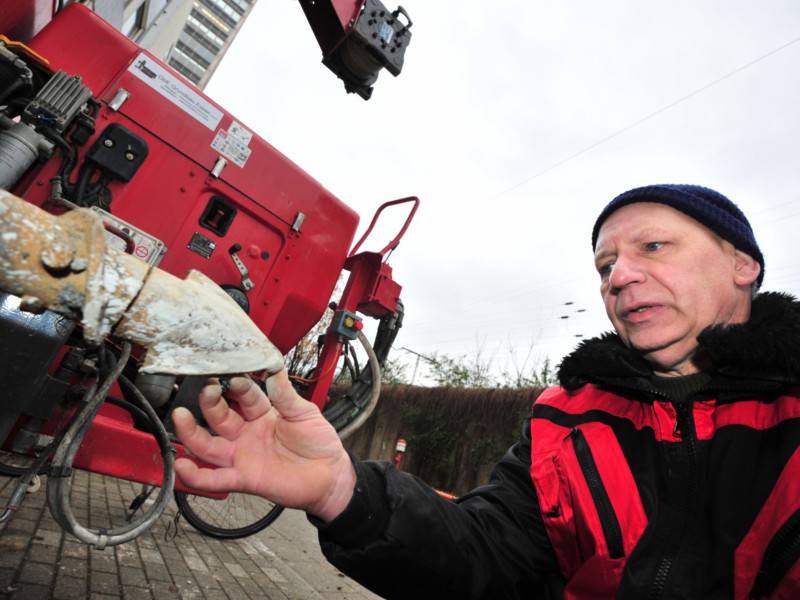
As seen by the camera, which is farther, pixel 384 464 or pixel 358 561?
pixel 384 464

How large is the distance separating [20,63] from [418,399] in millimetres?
9745

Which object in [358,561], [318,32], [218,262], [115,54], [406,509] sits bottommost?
[358,561]

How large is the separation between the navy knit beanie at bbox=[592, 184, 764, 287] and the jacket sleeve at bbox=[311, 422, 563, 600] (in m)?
1.23

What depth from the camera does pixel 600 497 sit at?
4.53ft

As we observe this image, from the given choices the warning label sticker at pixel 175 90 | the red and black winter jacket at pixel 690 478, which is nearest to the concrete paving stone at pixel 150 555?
the red and black winter jacket at pixel 690 478

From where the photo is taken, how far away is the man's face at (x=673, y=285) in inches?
57.8

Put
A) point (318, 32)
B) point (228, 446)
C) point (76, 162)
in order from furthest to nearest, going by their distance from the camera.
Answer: point (318, 32)
point (76, 162)
point (228, 446)

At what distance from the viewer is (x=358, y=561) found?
3.83 feet

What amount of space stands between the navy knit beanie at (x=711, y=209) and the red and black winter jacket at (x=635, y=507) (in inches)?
8.9

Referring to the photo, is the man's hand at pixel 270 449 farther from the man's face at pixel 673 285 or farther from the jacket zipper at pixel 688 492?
the man's face at pixel 673 285

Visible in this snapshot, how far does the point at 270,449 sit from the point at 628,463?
3.71ft

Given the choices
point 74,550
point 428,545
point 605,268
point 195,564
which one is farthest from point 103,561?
point 605,268

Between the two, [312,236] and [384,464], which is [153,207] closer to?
[312,236]

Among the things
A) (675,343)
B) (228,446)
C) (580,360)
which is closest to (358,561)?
(228,446)
